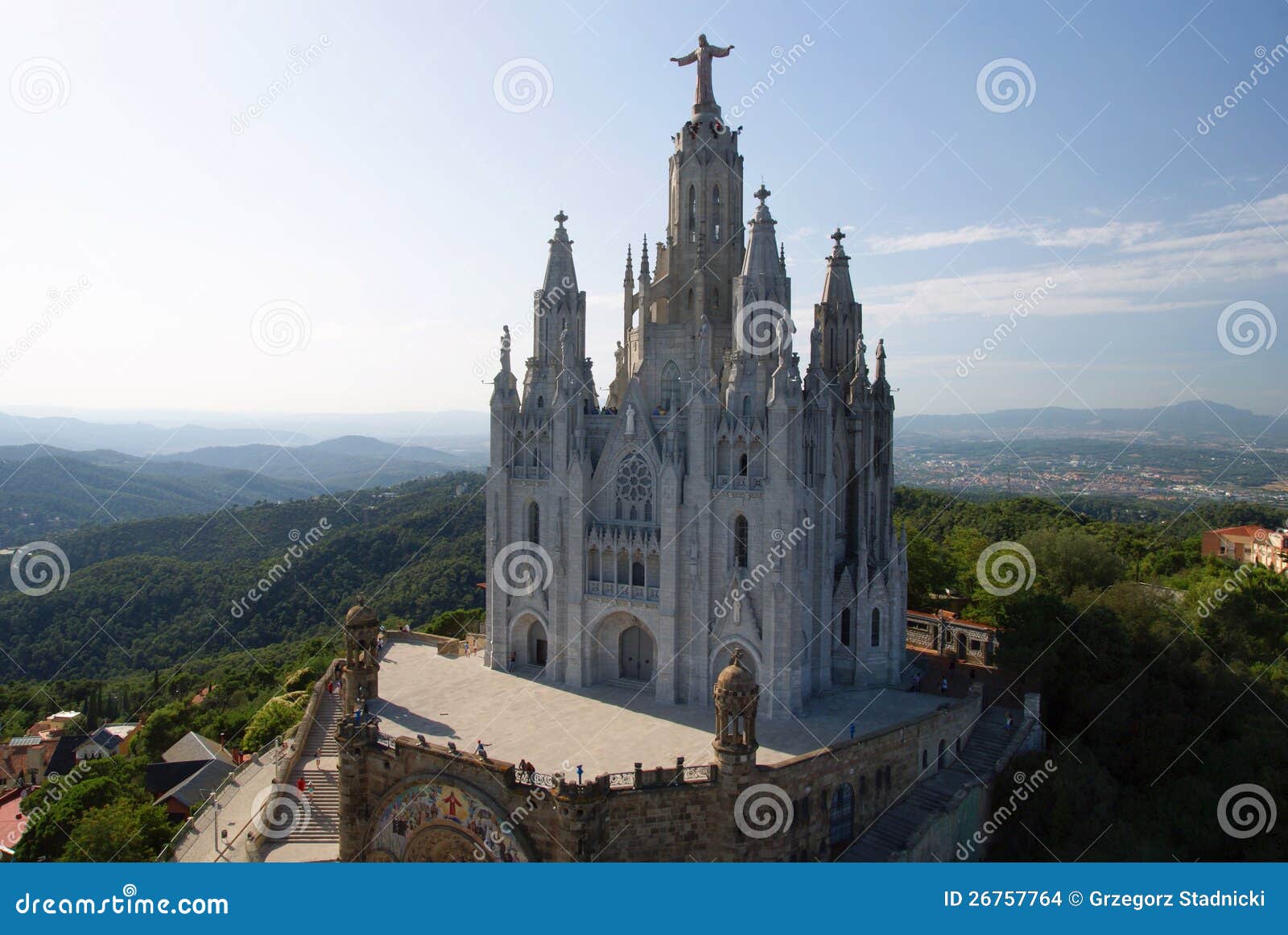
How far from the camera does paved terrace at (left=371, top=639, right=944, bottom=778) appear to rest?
79.7 feet

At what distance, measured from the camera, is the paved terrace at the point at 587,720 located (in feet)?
79.7

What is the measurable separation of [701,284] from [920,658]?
A: 17.6 metres

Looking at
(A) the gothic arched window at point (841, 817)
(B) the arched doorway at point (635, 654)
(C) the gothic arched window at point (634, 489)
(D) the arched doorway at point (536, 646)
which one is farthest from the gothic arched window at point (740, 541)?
(D) the arched doorway at point (536, 646)

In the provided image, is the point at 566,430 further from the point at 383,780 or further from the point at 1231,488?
the point at 1231,488

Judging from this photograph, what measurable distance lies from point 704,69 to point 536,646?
953 inches

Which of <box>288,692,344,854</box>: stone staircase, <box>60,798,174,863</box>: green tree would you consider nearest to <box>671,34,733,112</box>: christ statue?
<box>288,692,344,854</box>: stone staircase

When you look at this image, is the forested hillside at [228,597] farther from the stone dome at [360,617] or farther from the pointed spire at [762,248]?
the pointed spire at [762,248]

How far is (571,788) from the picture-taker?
2047 cm

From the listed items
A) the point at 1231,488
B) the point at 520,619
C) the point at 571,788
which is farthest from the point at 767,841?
the point at 1231,488

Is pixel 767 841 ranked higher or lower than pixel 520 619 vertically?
lower

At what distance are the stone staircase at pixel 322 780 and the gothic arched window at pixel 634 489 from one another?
1206 centimetres

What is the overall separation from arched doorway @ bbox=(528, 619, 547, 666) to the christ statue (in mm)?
21912

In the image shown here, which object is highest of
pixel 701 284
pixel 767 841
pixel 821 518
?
pixel 701 284

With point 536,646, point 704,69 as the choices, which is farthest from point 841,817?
point 704,69
